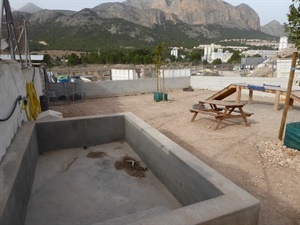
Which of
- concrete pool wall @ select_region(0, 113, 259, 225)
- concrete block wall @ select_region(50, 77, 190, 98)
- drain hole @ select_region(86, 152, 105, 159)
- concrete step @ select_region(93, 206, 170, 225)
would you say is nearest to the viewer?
concrete pool wall @ select_region(0, 113, 259, 225)

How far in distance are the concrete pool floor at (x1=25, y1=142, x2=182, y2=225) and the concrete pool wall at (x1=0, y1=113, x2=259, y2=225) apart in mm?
208

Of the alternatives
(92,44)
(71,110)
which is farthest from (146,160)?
(92,44)

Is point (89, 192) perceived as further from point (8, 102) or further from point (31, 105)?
point (31, 105)

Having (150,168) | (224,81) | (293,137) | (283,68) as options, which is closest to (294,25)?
(293,137)

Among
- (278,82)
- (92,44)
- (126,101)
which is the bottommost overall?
(126,101)

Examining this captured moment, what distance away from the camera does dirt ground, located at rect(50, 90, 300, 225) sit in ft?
12.9

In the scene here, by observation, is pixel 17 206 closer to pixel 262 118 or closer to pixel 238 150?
pixel 238 150

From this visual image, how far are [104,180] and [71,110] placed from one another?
25.5 feet

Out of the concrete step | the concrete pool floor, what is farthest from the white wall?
the concrete step

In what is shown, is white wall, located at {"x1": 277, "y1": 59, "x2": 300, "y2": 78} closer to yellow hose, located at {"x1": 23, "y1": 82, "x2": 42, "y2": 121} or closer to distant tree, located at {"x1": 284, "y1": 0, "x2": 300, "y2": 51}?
distant tree, located at {"x1": 284, "y1": 0, "x2": 300, "y2": 51}

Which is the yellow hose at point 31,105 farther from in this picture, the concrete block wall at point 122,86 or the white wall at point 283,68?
the white wall at point 283,68

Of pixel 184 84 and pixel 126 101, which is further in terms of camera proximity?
pixel 184 84

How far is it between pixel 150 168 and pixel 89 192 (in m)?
1.37

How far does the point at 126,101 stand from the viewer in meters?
14.2
